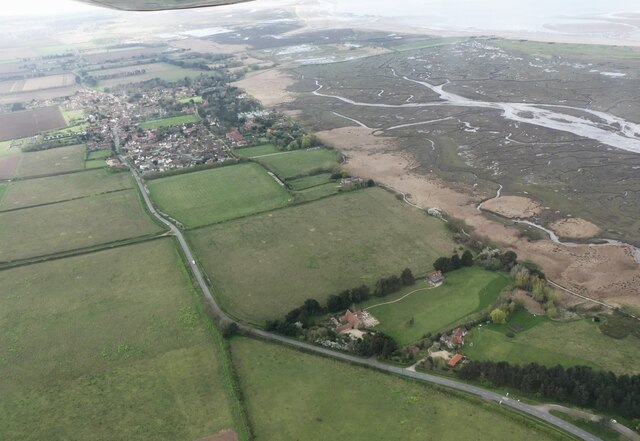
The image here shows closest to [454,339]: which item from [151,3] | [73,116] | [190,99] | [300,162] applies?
[151,3]

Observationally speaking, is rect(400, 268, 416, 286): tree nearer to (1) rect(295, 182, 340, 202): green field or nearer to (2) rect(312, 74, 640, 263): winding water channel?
(1) rect(295, 182, 340, 202): green field

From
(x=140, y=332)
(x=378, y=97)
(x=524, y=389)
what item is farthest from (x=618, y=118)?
(x=140, y=332)

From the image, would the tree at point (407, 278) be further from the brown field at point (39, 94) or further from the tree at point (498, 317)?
the brown field at point (39, 94)

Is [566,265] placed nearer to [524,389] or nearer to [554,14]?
[524,389]

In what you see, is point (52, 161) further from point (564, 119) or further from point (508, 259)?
point (564, 119)

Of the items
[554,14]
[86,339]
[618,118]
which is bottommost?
[86,339]

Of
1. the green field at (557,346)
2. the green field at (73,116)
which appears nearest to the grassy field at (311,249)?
the green field at (557,346)
